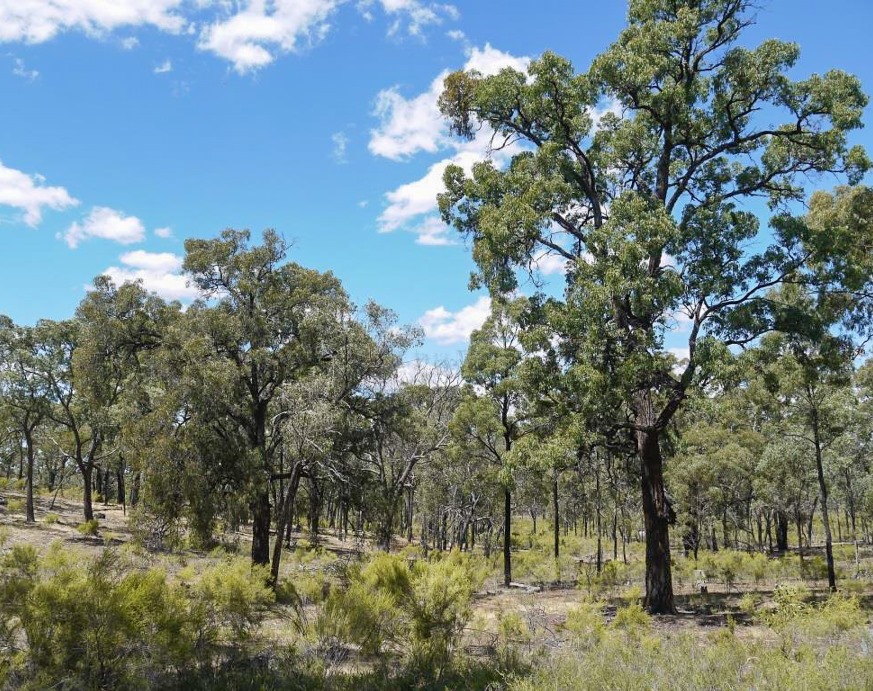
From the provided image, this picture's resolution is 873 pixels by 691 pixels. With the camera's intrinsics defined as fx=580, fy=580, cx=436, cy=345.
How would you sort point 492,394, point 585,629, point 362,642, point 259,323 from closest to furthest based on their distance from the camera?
point 362,642, point 585,629, point 259,323, point 492,394

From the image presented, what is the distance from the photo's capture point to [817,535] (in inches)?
2601

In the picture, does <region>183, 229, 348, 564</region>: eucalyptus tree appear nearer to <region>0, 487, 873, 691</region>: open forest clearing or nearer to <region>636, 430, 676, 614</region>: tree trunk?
<region>0, 487, 873, 691</region>: open forest clearing

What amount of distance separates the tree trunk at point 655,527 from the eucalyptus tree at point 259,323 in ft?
32.6

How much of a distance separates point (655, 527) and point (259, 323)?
41.4 ft

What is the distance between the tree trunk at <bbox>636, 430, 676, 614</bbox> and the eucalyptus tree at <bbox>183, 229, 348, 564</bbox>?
392 inches

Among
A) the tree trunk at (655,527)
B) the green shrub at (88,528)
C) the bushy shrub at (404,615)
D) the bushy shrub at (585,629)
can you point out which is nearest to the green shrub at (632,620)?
the bushy shrub at (585,629)

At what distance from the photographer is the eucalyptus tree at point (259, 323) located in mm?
17922

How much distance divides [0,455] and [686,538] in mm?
57230

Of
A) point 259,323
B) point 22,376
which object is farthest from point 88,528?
point 259,323

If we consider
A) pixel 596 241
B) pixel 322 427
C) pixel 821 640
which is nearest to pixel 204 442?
pixel 322 427

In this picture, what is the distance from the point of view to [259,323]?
18.1m

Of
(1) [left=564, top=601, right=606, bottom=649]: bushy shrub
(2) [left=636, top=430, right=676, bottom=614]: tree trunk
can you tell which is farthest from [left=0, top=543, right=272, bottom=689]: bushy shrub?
(2) [left=636, top=430, right=676, bottom=614]: tree trunk

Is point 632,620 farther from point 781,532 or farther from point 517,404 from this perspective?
point 781,532

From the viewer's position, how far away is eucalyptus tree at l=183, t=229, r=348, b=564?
58.8 ft
